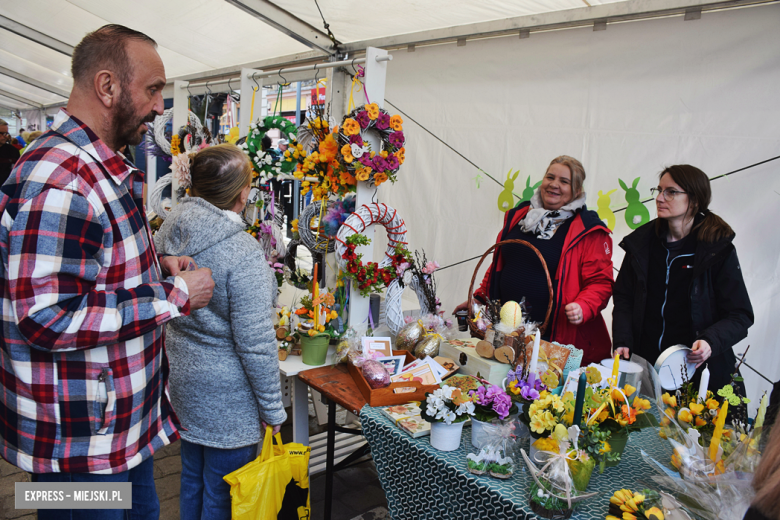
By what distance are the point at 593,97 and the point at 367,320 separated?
1782 mm

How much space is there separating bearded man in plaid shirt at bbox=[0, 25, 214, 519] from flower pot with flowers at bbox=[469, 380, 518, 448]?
845mm

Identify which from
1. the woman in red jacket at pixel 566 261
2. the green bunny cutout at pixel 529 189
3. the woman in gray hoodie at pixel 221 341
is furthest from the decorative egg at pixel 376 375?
the green bunny cutout at pixel 529 189

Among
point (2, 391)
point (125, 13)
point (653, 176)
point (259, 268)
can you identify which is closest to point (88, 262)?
point (2, 391)

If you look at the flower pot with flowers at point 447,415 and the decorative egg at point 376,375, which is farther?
the decorative egg at point 376,375

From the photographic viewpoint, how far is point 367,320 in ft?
8.61

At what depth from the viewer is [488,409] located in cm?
149

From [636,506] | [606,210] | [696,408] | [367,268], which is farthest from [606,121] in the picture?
[636,506]

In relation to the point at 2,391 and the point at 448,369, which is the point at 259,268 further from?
the point at 448,369

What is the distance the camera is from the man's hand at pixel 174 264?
146 centimetres

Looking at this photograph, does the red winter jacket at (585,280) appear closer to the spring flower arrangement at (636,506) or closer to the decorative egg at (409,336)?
the decorative egg at (409,336)

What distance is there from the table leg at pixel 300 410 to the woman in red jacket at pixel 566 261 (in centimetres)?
113

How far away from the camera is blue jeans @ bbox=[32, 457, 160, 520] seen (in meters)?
1.14

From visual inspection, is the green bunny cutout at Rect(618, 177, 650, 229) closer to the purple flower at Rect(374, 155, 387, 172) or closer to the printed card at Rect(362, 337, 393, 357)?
the purple flower at Rect(374, 155, 387, 172)

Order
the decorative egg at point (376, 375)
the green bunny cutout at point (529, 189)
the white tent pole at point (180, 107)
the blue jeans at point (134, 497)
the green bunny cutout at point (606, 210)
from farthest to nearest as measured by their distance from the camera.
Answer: the white tent pole at point (180, 107)
the green bunny cutout at point (529, 189)
the green bunny cutout at point (606, 210)
the decorative egg at point (376, 375)
the blue jeans at point (134, 497)
